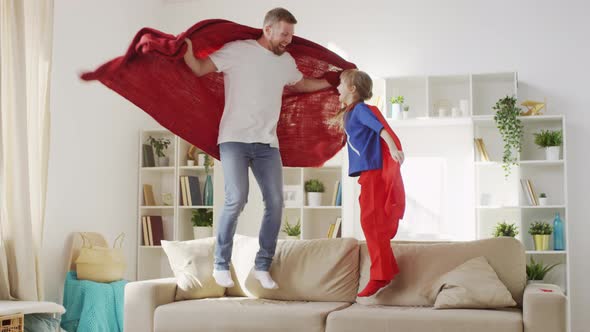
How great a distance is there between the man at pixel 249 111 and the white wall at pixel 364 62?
9.91 feet

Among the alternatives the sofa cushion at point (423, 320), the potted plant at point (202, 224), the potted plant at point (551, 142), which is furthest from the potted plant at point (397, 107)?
the sofa cushion at point (423, 320)

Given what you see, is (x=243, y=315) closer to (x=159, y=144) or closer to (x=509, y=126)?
(x=509, y=126)

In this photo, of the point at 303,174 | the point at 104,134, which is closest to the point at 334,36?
the point at 303,174

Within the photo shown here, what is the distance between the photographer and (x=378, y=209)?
4.04 m

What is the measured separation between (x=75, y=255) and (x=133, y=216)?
3.88 ft

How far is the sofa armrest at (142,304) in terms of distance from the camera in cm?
432

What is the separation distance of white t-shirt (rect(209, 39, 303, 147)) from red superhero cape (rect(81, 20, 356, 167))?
0.08m

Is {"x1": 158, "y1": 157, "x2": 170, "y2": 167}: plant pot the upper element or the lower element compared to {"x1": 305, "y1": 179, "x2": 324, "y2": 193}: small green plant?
upper

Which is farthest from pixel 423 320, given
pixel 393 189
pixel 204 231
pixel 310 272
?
pixel 204 231

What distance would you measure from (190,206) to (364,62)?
2.33 meters

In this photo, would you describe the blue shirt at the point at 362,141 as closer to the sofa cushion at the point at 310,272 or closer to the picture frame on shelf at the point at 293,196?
the sofa cushion at the point at 310,272

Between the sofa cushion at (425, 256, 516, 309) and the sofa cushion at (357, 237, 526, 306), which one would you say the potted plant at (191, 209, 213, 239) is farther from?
the sofa cushion at (425, 256, 516, 309)

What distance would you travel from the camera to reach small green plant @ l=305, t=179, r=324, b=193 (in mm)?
7023

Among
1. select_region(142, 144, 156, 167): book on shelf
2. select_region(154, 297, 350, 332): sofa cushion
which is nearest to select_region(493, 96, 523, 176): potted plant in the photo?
select_region(154, 297, 350, 332): sofa cushion
